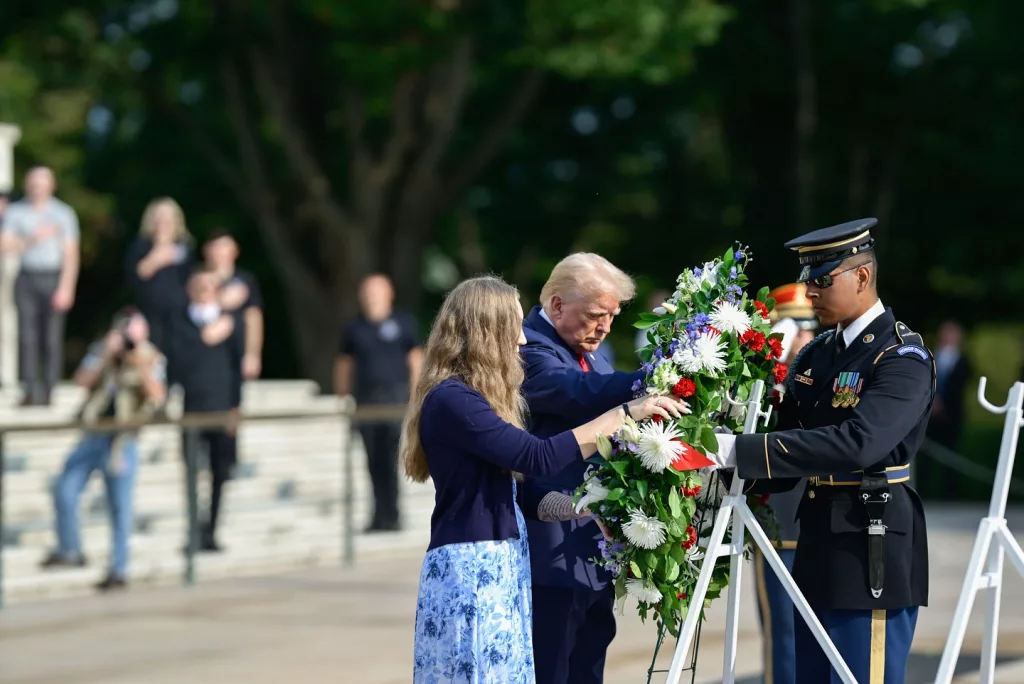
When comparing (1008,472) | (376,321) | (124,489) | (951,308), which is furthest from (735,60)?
(1008,472)

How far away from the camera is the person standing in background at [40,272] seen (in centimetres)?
1416

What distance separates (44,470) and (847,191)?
21468 millimetres

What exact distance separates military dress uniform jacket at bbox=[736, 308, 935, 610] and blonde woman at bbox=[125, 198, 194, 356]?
345 inches

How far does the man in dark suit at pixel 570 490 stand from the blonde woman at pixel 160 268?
8217 millimetres

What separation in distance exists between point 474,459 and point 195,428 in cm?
718

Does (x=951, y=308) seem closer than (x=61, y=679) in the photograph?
No

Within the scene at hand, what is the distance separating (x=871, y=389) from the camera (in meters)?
4.95

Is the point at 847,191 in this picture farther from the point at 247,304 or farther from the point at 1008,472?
the point at 1008,472

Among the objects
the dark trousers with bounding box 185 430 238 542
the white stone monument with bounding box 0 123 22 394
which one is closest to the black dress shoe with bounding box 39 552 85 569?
the dark trousers with bounding box 185 430 238 542

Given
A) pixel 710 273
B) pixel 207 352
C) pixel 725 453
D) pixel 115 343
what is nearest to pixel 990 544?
pixel 725 453

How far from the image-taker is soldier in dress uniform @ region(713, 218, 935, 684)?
4.95 meters

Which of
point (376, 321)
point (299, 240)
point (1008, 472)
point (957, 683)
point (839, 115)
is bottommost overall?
point (957, 683)

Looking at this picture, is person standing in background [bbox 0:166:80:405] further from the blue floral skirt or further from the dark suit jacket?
the blue floral skirt

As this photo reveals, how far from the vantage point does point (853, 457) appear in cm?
484
